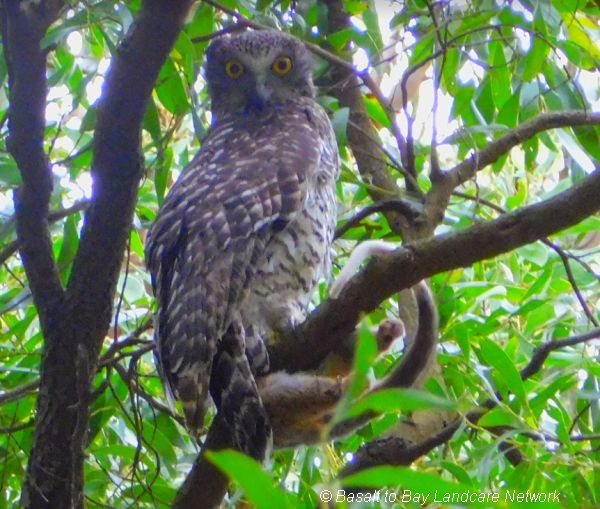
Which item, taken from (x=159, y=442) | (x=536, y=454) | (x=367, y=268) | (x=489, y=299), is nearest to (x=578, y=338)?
(x=536, y=454)

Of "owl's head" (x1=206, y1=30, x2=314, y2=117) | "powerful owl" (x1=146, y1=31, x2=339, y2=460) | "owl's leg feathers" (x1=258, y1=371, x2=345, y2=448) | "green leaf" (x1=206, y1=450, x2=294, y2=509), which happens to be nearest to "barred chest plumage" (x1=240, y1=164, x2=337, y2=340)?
"powerful owl" (x1=146, y1=31, x2=339, y2=460)

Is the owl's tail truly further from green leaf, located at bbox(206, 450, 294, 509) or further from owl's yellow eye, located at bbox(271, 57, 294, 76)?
green leaf, located at bbox(206, 450, 294, 509)

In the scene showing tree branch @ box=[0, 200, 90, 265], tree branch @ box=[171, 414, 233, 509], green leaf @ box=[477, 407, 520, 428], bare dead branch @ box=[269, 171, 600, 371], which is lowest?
tree branch @ box=[171, 414, 233, 509]

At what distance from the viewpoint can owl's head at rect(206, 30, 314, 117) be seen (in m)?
2.72

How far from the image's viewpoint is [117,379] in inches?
94.2

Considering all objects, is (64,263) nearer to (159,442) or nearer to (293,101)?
(159,442)

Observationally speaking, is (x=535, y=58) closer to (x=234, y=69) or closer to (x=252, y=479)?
(x=234, y=69)

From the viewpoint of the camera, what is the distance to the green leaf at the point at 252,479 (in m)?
0.61

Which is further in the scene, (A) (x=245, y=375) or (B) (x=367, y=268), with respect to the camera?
(A) (x=245, y=375)

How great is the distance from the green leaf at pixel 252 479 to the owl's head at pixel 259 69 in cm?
215

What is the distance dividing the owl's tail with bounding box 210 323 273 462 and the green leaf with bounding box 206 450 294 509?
1269 mm

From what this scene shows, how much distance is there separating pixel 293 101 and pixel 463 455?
103cm

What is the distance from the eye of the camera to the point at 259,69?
2766mm

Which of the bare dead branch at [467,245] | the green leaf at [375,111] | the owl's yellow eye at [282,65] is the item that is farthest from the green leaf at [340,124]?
the bare dead branch at [467,245]
